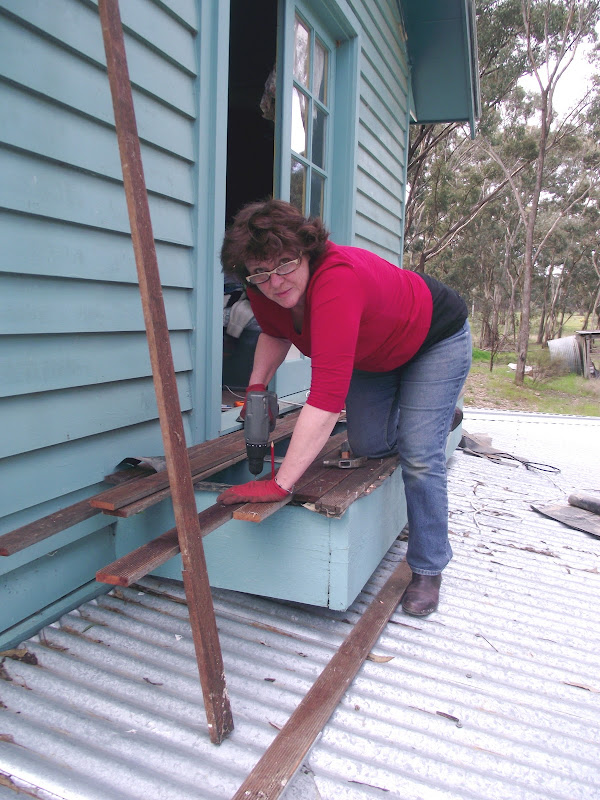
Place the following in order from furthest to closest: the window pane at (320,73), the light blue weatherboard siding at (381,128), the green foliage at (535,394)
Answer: the green foliage at (535,394) → the light blue weatherboard siding at (381,128) → the window pane at (320,73)

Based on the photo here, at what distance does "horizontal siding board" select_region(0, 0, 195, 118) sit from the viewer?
5.98 feet

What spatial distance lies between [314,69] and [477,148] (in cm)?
1842

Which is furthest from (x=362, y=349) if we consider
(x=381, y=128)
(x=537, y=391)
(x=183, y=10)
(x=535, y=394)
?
(x=537, y=391)

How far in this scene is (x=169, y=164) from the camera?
8.21 feet

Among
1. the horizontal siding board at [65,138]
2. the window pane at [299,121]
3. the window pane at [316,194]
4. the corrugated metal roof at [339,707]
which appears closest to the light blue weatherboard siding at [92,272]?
the horizontal siding board at [65,138]

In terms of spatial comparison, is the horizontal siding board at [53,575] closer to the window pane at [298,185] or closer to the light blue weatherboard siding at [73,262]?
the light blue weatherboard siding at [73,262]

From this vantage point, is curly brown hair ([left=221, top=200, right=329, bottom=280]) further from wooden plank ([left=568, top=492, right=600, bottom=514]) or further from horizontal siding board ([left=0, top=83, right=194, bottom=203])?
wooden plank ([left=568, top=492, right=600, bottom=514])

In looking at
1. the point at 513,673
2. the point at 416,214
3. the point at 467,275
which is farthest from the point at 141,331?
the point at 467,275

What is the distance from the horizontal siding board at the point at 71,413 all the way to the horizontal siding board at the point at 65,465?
0.04m

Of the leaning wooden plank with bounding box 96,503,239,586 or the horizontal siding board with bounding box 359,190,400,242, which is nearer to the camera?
the leaning wooden plank with bounding box 96,503,239,586

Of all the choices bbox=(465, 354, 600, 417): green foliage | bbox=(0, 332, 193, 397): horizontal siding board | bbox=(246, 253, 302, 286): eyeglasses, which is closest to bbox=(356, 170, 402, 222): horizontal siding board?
bbox=(0, 332, 193, 397): horizontal siding board

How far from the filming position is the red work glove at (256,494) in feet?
6.23

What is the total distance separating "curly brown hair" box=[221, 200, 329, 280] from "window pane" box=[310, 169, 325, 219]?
7.53 feet

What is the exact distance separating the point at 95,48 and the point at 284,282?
1008mm
